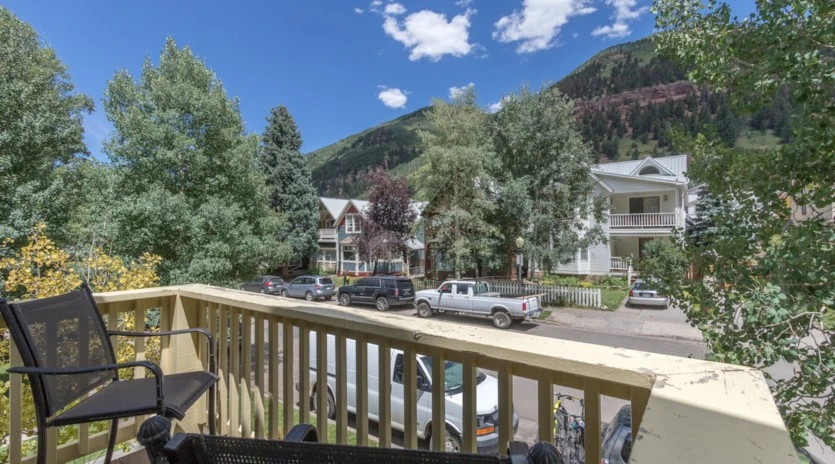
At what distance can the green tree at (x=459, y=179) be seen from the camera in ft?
44.1

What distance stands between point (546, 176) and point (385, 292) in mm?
6821

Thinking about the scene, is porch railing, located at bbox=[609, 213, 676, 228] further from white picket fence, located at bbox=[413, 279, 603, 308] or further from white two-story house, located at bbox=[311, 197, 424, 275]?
white two-story house, located at bbox=[311, 197, 424, 275]

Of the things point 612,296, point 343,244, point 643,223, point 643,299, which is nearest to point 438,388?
point 643,299

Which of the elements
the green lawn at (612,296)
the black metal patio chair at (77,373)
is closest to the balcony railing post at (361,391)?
the black metal patio chair at (77,373)

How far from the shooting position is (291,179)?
21500 mm

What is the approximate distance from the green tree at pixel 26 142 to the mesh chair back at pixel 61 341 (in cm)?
722

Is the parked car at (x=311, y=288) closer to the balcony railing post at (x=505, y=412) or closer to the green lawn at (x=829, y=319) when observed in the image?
the green lawn at (x=829, y=319)

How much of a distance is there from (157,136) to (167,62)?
5.49ft

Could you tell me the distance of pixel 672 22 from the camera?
2.90m

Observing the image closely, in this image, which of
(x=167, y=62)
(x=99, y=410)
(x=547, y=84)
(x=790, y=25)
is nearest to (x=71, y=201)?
(x=167, y=62)

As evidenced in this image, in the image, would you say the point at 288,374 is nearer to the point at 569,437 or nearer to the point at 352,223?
the point at 569,437

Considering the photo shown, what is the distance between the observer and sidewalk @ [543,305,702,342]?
967 cm

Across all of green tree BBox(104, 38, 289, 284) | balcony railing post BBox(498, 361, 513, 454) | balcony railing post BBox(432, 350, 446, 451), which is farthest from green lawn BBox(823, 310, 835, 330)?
green tree BBox(104, 38, 289, 284)

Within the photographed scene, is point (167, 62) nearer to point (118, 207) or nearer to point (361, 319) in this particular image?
point (118, 207)
